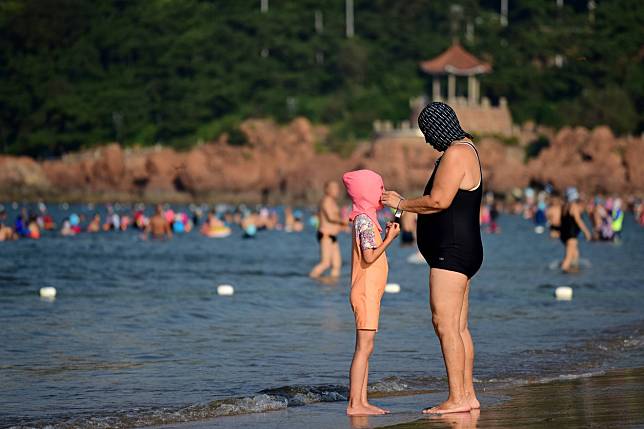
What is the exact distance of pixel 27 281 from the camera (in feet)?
82.8

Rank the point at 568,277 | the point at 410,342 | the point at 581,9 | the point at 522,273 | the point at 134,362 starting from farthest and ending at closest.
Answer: the point at 581,9 → the point at 522,273 → the point at 568,277 → the point at 410,342 → the point at 134,362

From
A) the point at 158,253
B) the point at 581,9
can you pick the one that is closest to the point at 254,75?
the point at 581,9

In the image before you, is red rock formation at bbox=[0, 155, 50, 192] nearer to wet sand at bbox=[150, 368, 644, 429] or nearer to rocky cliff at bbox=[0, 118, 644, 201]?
rocky cliff at bbox=[0, 118, 644, 201]

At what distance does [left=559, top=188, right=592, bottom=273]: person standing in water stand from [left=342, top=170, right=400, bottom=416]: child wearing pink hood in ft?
49.2

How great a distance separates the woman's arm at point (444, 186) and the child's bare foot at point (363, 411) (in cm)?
143

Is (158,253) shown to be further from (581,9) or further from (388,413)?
(581,9)

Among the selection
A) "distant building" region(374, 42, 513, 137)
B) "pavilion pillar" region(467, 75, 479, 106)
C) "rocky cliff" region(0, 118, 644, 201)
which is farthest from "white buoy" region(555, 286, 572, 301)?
"pavilion pillar" region(467, 75, 479, 106)

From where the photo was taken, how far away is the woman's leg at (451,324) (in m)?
8.70

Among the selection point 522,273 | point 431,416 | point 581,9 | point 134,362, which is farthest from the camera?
point 581,9

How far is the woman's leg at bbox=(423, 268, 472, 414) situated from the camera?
8703 mm

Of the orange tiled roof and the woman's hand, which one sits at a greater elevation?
the orange tiled roof

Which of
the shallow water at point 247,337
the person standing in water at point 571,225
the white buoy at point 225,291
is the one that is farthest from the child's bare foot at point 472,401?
the person standing in water at point 571,225

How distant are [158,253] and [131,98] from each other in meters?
61.4

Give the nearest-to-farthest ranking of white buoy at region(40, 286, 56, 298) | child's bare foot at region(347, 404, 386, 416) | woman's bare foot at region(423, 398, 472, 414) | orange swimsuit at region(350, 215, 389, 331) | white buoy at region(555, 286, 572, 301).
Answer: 1. woman's bare foot at region(423, 398, 472, 414)
2. child's bare foot at region(347, 404, 386, 416)
3. orange swimsuit at region(350, 215, 389, 331)
4. white buoy at region(555, 286, 572, 301)
5. white buoy at region(40, 286, 56, 298)
